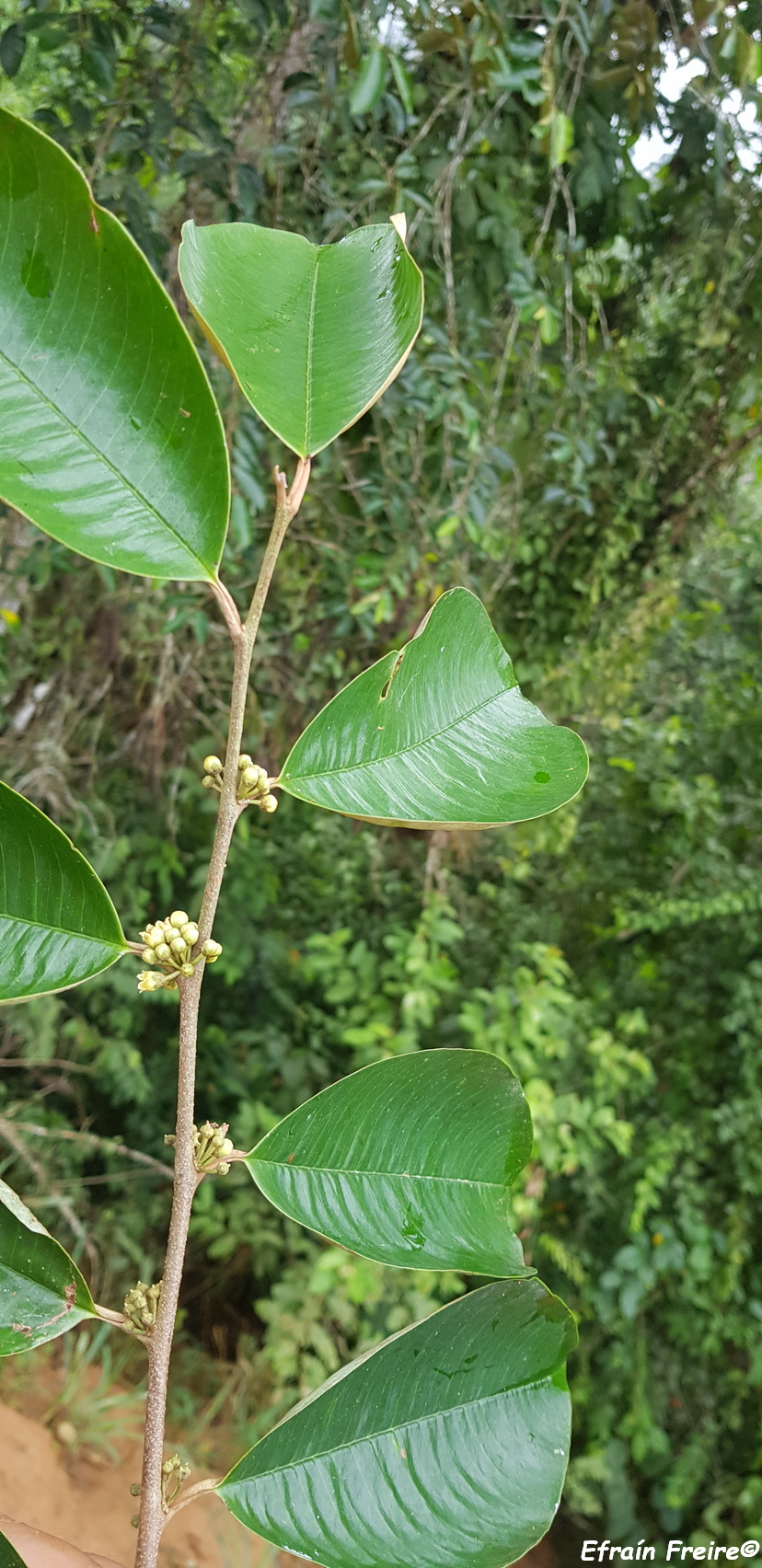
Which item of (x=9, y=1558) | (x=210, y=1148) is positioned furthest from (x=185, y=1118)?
(x=9, y=1558)

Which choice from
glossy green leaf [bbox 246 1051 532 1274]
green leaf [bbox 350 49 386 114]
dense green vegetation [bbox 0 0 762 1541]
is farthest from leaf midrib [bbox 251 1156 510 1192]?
green leaf [bbox 350 49 386 114]

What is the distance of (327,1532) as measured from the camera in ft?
1.15

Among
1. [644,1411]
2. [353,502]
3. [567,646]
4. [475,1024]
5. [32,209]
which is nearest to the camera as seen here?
[32,209]

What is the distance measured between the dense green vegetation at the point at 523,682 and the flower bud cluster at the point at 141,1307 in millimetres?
926

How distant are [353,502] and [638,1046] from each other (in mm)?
1389

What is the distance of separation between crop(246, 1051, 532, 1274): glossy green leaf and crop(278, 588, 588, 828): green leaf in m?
0.12

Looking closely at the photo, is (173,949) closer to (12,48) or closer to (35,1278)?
(35,1278)

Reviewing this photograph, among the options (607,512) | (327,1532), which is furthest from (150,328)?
(607,512)

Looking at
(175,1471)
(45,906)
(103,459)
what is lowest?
(175,1471)

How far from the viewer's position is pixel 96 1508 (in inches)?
62.5

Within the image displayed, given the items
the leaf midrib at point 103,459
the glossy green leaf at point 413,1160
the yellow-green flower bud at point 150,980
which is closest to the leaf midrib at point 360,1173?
the glossy green leaf at point 413,1160

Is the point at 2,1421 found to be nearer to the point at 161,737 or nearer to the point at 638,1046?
the point at 161,737

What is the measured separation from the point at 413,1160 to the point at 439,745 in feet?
0.58

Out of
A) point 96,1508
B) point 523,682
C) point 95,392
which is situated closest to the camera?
point 95,392
